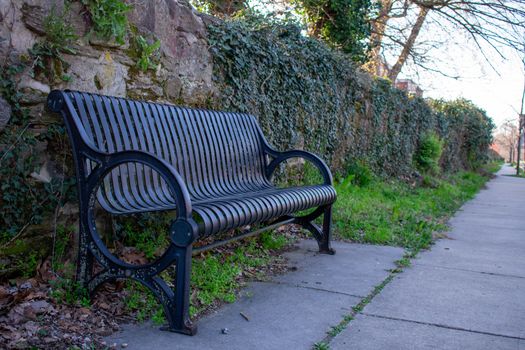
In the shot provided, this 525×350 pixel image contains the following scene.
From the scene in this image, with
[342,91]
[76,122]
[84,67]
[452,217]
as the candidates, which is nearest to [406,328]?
[76,122]

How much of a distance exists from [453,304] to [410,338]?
0.76m

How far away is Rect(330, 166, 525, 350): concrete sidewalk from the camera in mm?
2814

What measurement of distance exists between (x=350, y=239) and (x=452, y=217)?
2.71 m

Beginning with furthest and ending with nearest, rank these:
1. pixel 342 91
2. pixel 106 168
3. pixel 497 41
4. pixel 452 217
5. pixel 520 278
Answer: pixel 497 41 → pixel 342 91 → pixel 452 217 → pixel 520 278 → pixel 106 168

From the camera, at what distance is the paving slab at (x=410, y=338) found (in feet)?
8.91

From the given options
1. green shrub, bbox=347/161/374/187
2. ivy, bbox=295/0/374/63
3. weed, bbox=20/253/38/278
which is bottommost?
weed, bbox=20/253/38/278

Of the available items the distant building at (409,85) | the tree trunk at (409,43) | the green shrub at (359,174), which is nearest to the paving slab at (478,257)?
the green shrub at (359,174)

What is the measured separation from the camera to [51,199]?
321cm

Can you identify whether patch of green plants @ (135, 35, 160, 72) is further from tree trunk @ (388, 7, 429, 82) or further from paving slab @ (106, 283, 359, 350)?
tree trunk @ (388, 7, 429, 82)

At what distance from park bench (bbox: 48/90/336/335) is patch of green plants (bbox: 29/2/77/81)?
231mm

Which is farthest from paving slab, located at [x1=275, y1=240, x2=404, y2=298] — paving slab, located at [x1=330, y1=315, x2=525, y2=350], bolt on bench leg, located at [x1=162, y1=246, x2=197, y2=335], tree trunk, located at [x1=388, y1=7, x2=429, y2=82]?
tree trunk, located at [x1=388, y1=7, x2=429, y2=82]

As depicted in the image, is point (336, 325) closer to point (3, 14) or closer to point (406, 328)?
point (406, 328)

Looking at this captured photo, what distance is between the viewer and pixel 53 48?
10.5 ft

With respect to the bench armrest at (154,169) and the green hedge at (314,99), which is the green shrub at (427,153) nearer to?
the green hedge at (314,99)
